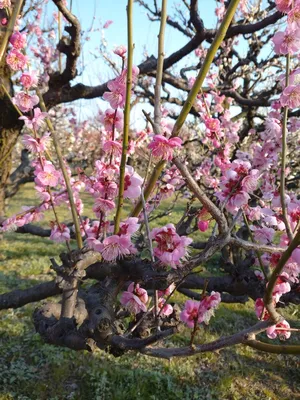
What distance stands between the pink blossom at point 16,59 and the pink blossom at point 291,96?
1285 millimetres

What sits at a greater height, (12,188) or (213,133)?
(213,133)

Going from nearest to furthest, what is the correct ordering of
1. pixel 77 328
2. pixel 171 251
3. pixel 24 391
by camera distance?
pixel 171 251, pixel 77 328, pixel 24 391

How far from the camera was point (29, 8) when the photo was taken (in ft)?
18.5

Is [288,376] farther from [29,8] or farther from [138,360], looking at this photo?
[29,8]

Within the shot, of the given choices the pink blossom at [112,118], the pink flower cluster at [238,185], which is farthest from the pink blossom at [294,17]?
the pink blossom at [112,118]

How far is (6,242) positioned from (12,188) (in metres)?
3.29

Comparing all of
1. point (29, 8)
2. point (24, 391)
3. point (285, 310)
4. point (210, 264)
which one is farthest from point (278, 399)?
point (29, 8)

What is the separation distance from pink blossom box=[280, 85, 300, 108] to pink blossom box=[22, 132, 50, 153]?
1.10m

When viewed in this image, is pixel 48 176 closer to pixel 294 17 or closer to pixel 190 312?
pixel 190 312

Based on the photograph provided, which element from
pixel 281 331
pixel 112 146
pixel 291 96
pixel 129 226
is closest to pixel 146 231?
pixel 129 226

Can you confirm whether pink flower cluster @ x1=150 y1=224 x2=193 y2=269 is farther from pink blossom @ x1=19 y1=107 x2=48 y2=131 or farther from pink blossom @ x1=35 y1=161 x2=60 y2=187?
pink blossom @ x1=19 y1=107 x2=48 y2=131

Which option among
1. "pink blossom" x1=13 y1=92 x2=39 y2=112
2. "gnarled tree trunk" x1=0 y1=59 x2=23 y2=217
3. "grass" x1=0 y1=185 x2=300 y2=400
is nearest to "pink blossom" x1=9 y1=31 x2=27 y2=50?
"pink blossom" x1=13 y1=92 x2=39 y2=112

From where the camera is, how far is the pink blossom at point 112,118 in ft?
5.29

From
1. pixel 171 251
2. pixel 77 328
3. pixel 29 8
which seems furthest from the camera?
pixel 29 8
